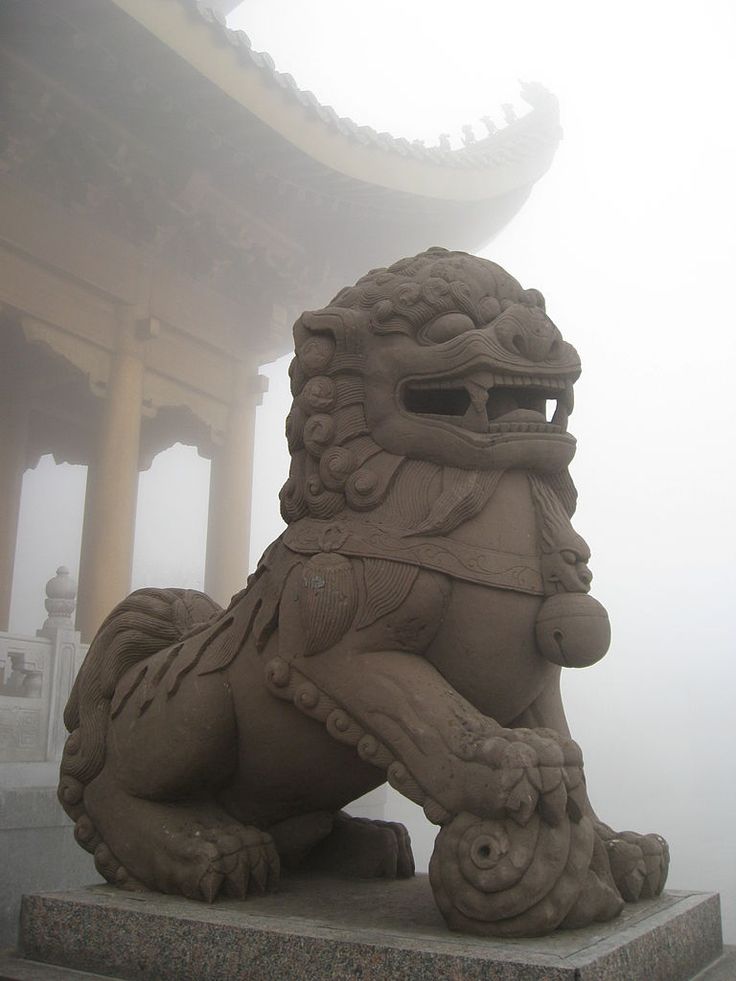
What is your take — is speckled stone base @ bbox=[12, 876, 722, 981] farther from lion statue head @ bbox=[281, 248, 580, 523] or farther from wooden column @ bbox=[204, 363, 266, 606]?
wooden column @ bbox=[204, 363, 266, 606]

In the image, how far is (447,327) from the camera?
1.98m

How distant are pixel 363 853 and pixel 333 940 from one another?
31.0 inches

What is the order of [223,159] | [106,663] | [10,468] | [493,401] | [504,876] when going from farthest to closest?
[10,468] → [223,159] → [106,663] → [493,401] → [504,876]

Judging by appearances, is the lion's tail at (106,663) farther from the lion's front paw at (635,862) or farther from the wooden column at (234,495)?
the wooden column at (234,495)

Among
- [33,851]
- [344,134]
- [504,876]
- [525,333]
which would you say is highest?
[344,134]

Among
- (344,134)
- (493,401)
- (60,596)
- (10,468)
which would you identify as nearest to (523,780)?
(493,401)

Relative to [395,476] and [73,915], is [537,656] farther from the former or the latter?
[73,915]

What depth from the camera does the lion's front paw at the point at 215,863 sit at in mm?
1885

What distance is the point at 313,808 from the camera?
213 cm

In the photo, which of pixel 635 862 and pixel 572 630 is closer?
pixel 572 630

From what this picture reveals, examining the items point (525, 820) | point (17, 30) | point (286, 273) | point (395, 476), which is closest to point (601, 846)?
point (525, 820)

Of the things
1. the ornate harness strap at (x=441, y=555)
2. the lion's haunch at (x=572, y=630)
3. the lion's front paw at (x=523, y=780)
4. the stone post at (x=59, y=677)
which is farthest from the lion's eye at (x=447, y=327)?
the stone post at (x=59, y=677)

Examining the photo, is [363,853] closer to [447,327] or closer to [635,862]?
[635,862]

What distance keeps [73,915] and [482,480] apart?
1197 mm
